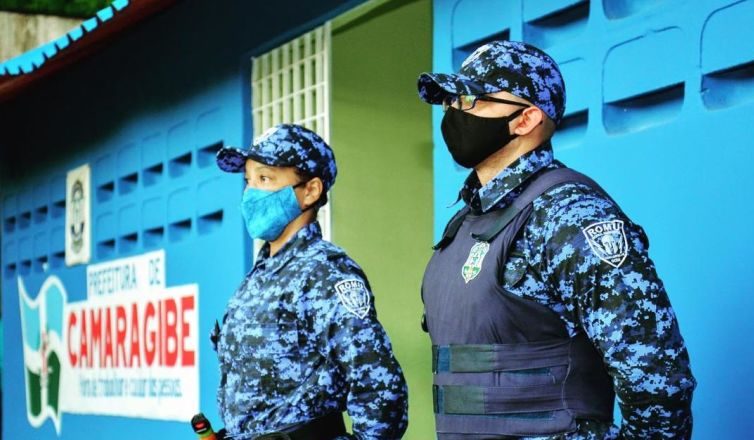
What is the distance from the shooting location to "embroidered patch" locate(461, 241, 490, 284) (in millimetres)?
2834

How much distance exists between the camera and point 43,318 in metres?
9.64

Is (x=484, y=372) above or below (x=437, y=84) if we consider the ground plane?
below

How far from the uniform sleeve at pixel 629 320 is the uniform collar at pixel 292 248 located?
1.25 metres

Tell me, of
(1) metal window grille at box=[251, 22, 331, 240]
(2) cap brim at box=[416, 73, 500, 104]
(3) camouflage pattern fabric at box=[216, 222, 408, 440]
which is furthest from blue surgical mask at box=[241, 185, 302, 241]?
(1) metal window grille at box=[251, 22, 331, 240]

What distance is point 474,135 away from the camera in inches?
116

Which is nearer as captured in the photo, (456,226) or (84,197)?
(456,226)

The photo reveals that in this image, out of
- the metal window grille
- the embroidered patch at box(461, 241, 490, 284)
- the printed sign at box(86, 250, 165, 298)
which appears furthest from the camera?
the printed sign at box(86, 250, 165, 298)

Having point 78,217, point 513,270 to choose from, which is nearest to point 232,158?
point 513,270

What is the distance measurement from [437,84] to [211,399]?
Answer: 431cm

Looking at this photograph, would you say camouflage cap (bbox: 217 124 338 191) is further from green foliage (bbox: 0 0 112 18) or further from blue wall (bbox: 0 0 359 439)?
green foliage (bbox: 0 0 112 18)

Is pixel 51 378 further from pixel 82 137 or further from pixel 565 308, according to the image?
pixel 565 308

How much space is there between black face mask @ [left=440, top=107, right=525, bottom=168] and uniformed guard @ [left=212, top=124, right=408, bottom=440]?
0.74 m

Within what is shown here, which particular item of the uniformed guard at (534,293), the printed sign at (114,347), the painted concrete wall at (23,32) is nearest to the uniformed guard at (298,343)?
the uniformed guard at (534,293)

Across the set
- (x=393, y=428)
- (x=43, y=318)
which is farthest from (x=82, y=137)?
(x=393, y=428)
